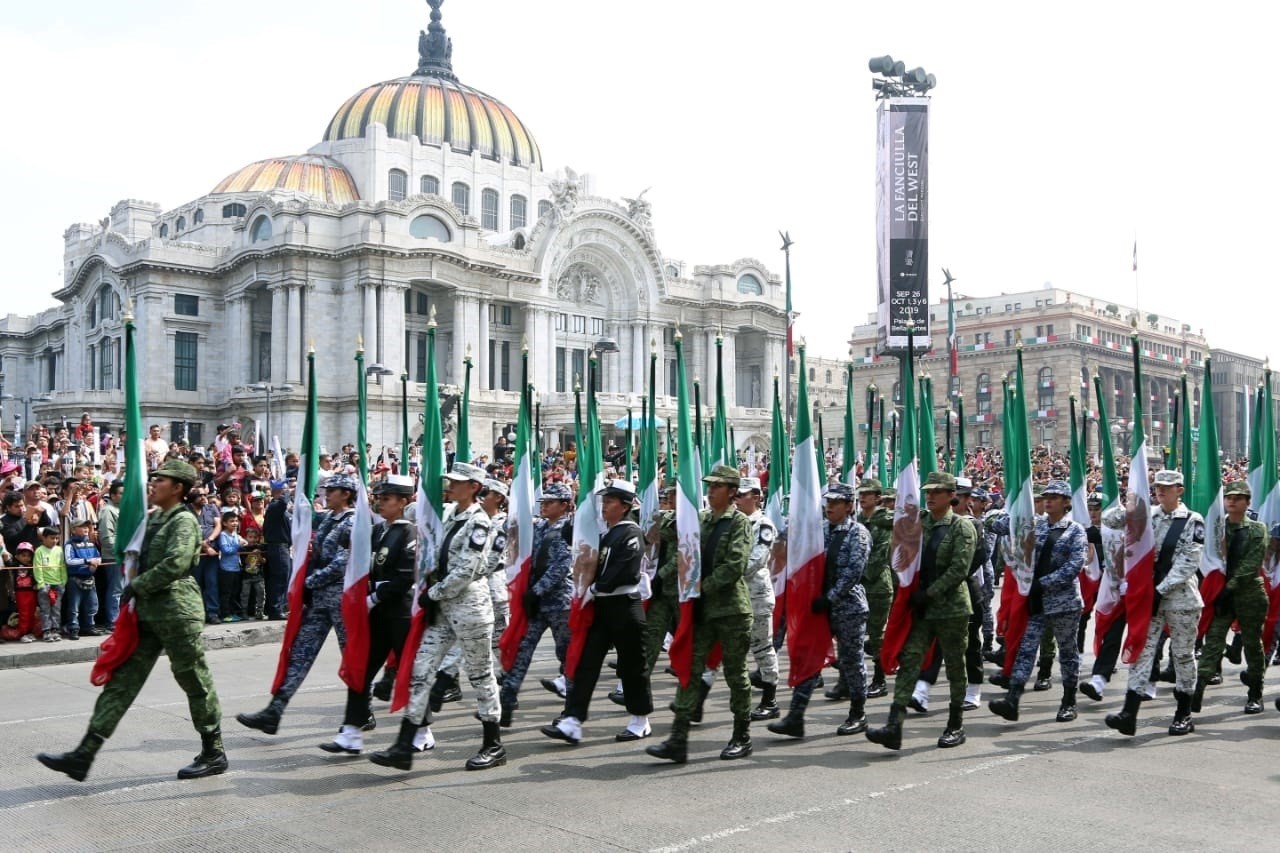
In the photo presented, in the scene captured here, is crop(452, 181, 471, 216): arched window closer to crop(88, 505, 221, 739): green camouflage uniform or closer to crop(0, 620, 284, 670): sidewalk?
crop(0, 620, 284, 670): sidewalk

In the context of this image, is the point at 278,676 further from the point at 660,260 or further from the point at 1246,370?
the point at 1246,370

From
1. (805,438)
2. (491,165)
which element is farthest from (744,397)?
(805,438)

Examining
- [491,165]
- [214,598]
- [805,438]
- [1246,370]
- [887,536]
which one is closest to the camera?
[805,438]

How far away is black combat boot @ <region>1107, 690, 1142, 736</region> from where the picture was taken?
8289mm

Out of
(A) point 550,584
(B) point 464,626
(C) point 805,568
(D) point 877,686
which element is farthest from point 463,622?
(D) point 877,686

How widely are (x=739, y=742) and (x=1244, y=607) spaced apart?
4469mm

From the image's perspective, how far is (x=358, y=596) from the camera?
8062mm

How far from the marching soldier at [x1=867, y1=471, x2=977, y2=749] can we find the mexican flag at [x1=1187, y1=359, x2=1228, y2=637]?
2.47 m

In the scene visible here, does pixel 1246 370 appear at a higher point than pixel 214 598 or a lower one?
higher

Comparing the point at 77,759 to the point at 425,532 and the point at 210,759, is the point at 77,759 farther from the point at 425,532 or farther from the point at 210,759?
the point at 425,532

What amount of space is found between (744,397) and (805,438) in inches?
2517

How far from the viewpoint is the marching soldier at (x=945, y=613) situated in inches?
318

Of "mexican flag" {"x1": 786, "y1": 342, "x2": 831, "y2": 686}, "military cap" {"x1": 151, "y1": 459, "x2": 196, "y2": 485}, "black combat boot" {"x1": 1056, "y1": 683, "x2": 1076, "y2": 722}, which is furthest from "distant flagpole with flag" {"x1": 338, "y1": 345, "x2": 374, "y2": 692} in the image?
"black combat boot" {"x1": 1056, "y1": 683, "x2": 1076, "y2": 722}

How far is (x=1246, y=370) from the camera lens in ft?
294
